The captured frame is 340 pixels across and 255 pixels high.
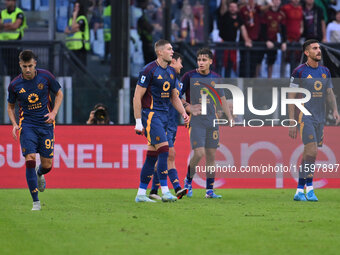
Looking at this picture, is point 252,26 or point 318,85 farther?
point 252,26

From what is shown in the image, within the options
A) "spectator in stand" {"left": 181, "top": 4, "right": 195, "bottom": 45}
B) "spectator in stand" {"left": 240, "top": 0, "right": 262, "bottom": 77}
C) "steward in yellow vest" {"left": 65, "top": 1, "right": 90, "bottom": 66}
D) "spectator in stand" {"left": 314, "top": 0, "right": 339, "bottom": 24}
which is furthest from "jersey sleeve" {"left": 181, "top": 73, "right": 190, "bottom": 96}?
"spectator in stand" {"left": 314, "top": 0, "right": 339, "bottom": 24}

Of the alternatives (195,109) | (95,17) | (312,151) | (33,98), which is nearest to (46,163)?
(33,98)

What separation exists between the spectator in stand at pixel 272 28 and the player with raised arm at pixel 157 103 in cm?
739

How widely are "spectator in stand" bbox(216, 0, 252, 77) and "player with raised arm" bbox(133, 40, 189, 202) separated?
7141mm

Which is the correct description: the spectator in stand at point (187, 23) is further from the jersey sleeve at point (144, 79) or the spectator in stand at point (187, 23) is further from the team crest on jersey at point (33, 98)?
the team crest on jersey at point (33, 98)

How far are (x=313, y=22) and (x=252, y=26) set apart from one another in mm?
1497

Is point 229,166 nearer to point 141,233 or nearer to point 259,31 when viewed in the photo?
point 259,31

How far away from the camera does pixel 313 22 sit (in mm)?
20156

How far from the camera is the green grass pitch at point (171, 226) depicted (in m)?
7.73

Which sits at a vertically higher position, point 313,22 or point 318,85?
point 313,22

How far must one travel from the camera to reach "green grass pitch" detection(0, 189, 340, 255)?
7734 mm

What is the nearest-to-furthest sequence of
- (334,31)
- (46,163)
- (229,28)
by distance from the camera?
1. (46,163)
2. (229,28)
3. (334,31)

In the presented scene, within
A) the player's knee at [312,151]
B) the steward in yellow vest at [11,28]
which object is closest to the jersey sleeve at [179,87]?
the player's knee at [312,151]

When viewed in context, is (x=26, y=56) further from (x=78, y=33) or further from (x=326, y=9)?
(x=326, y=9)
